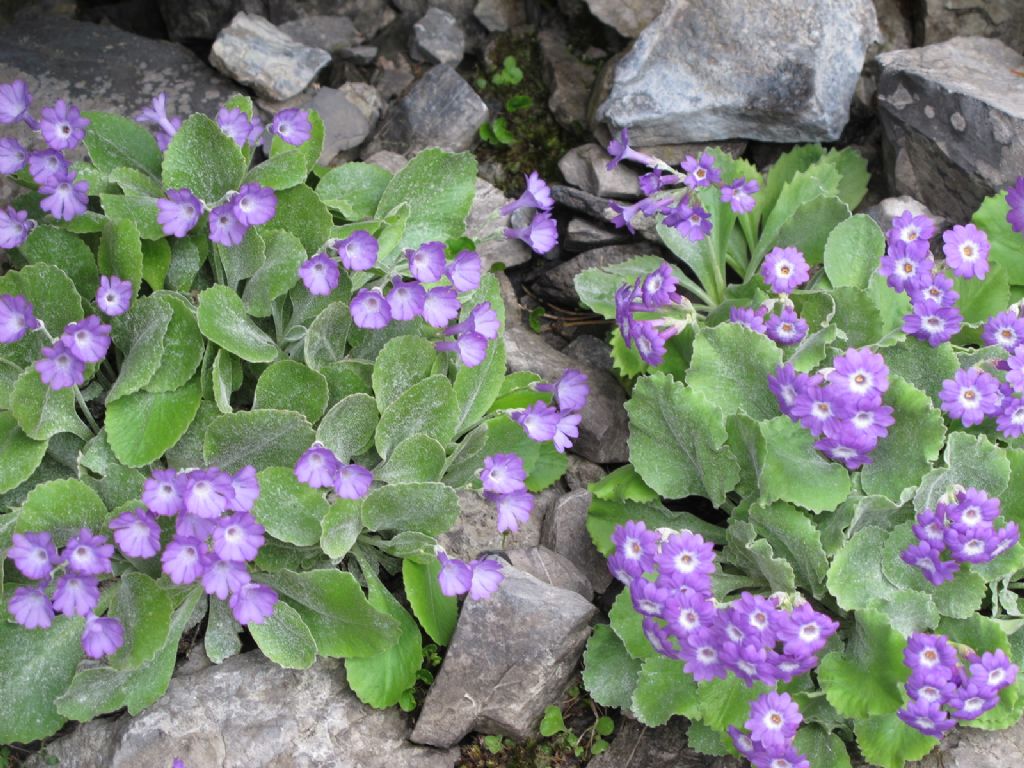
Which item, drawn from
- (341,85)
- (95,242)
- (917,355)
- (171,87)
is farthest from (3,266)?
(917,355)

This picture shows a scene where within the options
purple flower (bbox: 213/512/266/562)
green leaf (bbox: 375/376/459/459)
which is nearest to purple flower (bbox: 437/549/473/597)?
green leaf (bbox: 375/376/459/459)

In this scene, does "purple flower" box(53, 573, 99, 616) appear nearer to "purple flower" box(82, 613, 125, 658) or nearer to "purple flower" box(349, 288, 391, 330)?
"purple flower" box(82, 613, 125, 658)

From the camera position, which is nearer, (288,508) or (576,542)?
(288,508)

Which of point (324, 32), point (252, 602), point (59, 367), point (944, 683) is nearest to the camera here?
point (944, 683)

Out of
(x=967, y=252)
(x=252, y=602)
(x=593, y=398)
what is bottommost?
(x=593, y=398)

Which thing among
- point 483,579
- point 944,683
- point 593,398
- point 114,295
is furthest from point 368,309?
point 944,683

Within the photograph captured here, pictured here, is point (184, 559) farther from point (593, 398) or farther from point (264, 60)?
point (264, 60)

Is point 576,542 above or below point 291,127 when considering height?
below

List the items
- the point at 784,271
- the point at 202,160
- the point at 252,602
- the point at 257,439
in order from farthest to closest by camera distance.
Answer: the point at 202,160, the point at 784,271, the point at 257,439, the point at 252,602

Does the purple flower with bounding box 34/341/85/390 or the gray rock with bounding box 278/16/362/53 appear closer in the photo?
the purple flower with bounding box 34/341/85/390
